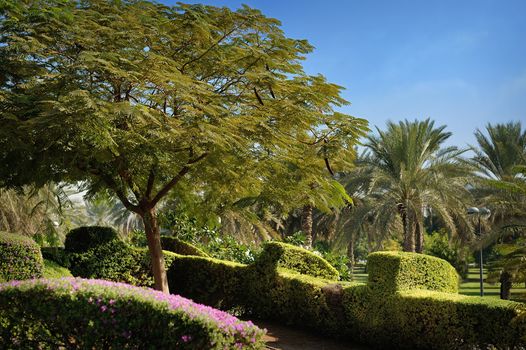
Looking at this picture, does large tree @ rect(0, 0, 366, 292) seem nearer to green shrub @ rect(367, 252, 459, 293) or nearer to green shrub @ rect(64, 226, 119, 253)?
green shrub @ rect(367, 252, 459, 293)

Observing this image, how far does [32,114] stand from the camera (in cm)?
912

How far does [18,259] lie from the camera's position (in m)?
9.27

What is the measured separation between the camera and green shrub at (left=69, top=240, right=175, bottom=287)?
44.9 feet

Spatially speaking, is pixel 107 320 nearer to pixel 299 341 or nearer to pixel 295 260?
pixel 299 341

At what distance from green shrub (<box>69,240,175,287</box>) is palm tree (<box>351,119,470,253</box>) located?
9.21m

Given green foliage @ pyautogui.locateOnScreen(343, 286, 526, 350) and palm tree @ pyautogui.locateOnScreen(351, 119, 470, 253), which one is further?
palm tree @ pyautogui.locateOnScreen(351, 119, 470, 253)

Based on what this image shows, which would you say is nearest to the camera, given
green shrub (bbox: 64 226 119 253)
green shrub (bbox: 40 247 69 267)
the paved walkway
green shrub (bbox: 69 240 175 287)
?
the paved walkway

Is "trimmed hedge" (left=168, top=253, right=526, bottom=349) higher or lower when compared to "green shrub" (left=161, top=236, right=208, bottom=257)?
lower

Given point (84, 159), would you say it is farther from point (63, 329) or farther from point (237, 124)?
point (63, 329)

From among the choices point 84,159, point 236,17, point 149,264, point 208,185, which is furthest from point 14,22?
→ point 149,264

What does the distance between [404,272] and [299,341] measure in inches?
98.7

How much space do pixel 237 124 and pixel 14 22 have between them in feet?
13.8

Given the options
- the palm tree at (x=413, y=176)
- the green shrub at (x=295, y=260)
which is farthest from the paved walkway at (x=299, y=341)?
the palm tree at (x=413, y=176)

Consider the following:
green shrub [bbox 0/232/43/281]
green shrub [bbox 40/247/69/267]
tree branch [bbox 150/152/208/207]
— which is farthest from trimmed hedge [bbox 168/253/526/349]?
green shrub [bbox 0/232/43/281]
